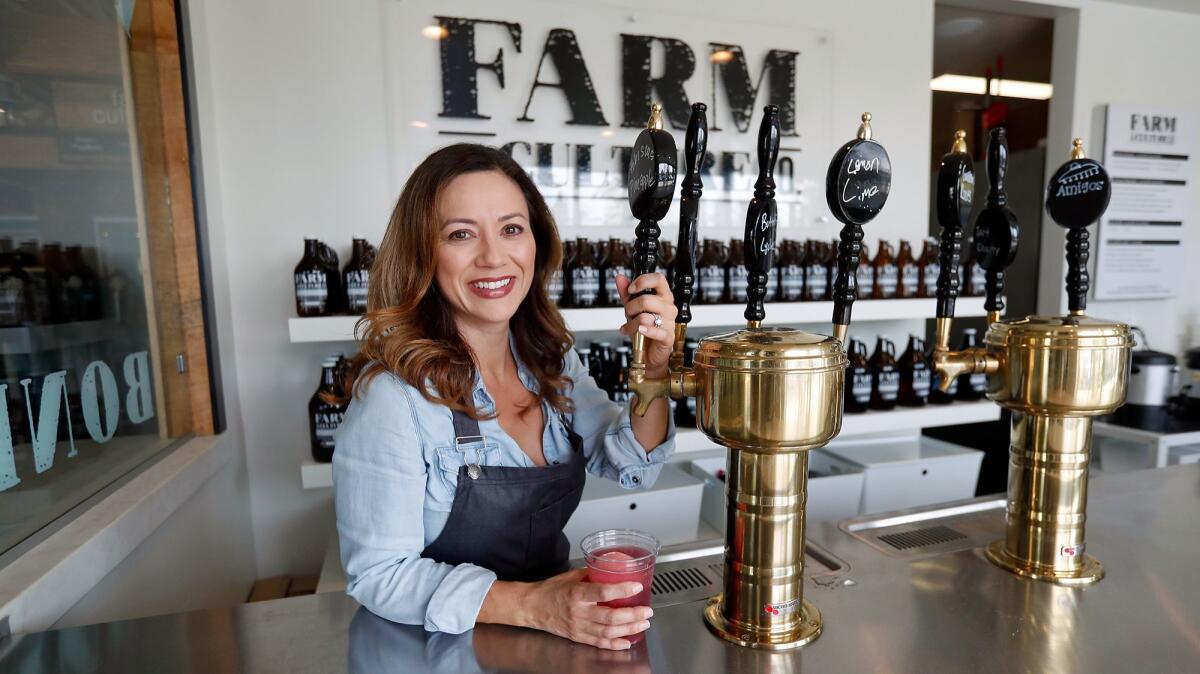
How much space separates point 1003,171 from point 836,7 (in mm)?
1801

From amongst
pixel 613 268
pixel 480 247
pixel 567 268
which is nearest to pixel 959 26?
pixel 613 268

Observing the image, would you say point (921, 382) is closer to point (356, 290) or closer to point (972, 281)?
point (972, 281)

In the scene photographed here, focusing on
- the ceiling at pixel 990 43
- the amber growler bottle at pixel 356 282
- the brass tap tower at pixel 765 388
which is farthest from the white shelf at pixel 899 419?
the ceiling at pixel 990 43

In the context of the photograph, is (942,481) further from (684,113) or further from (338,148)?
(338,148)

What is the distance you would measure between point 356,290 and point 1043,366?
59.4 inches

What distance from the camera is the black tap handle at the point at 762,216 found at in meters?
0.64

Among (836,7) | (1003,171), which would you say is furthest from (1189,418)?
(1003,171)

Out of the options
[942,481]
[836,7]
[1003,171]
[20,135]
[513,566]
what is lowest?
[942,481]

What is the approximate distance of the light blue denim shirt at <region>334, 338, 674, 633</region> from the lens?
0.71 m

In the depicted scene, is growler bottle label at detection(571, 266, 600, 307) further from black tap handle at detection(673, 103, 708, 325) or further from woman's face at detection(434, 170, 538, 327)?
black tap handle at detection(673, 103, 708, 325)

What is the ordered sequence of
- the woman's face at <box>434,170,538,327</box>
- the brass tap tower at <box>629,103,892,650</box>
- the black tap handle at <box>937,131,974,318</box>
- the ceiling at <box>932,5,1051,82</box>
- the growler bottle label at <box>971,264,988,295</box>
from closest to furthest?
the brass tap tower at <box>629,103,892,650</box>
the black tap handle at <box>937,131,974,318</box>
the woman's face at <box>434,170,538,327</box>
the growler bottle label at <box>971,264,988,295</box>
the ceiling at <box>932,5,1051,82</box>

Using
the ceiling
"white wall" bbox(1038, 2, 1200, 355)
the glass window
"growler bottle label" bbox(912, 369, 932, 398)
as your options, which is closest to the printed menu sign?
Result: "white wall" bbox(1038, 2, 1200, 355)

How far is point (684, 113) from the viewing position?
7.18 feet

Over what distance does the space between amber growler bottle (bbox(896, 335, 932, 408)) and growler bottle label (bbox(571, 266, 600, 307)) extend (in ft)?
3.58
